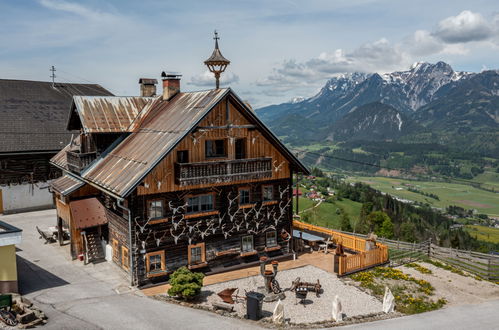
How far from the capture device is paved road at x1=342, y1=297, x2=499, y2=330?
19.7 m

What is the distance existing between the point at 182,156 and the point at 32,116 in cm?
2629

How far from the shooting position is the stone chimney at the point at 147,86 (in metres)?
33.2

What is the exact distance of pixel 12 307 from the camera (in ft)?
61.6

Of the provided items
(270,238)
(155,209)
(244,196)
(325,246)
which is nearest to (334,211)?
(325,246)

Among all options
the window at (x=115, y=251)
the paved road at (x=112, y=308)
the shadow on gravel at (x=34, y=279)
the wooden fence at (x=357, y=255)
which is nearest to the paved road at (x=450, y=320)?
the paved road at (x=112, y=308)

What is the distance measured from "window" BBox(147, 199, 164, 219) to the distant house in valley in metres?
21.5

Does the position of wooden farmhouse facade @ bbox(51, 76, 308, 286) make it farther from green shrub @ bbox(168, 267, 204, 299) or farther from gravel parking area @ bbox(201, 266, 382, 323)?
green shrub @ bbox(168, 267, 204, 299)

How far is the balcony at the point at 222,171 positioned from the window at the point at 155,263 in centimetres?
424

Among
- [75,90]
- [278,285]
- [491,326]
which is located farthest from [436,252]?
[75,90]

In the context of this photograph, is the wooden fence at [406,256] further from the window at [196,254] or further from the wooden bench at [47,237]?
the wooden bench at [47,237]

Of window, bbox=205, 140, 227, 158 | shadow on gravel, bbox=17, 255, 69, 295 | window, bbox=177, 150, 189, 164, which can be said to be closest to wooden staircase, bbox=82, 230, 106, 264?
shadow on gravel, bbox=17, 255, 69, 295

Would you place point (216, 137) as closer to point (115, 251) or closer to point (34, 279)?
point (115, 251)

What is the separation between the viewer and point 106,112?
29.2m

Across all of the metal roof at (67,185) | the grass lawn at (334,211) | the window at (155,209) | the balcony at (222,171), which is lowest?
the grass lawn at (334,211)
